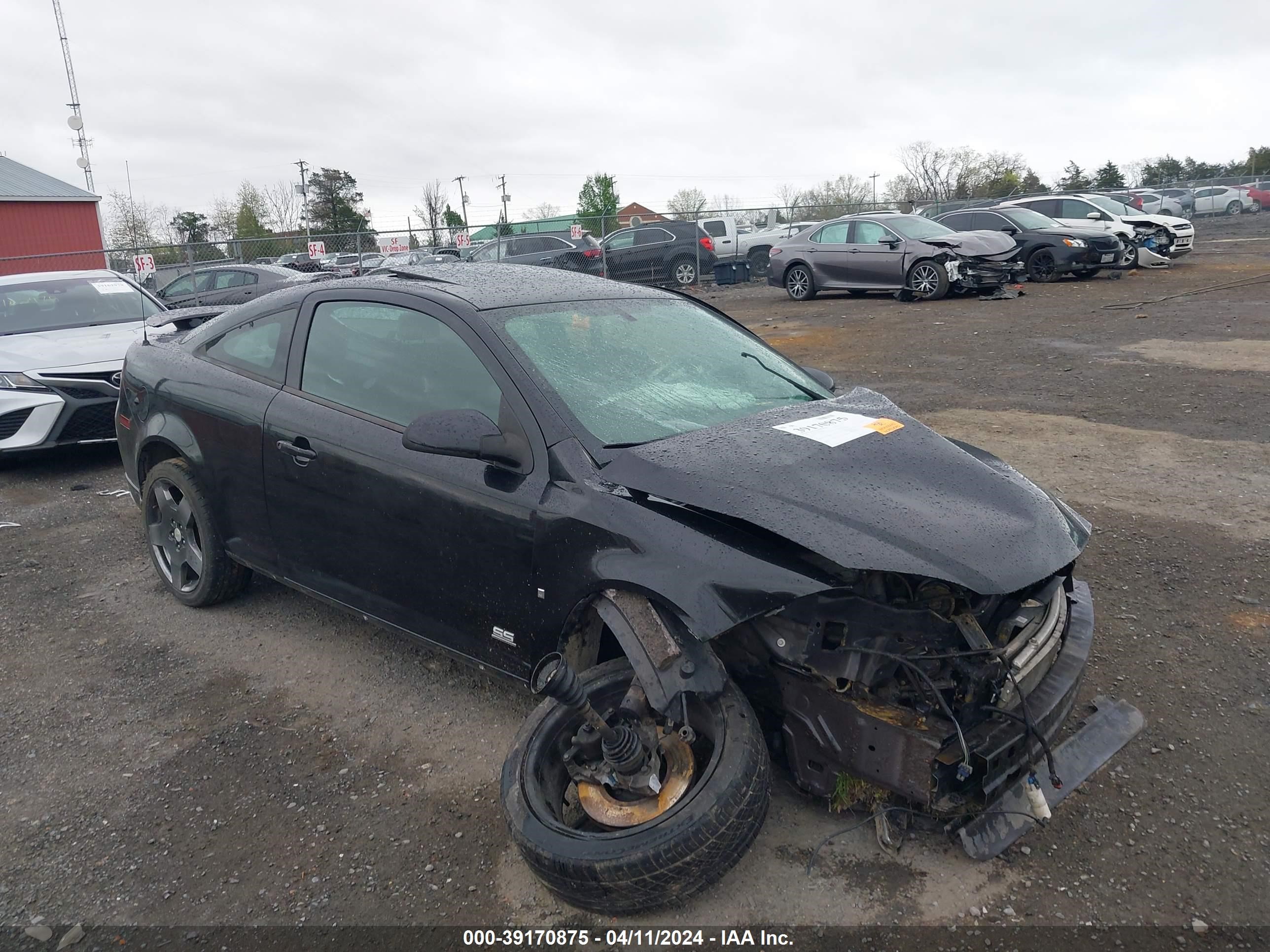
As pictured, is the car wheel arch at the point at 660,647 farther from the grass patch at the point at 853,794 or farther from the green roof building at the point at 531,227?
the green roof building at the point at 531,227

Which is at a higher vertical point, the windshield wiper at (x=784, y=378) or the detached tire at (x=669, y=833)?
the windshield wiper at (x=784, y=378)

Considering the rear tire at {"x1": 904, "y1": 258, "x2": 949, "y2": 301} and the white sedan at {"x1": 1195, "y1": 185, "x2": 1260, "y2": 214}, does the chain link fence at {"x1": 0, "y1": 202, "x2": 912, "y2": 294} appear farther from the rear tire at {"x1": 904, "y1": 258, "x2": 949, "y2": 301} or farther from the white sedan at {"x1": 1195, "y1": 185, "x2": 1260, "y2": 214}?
the white sedan at {"x1": 1195, "y1": 185, "x2": 1260, "y2": 214}

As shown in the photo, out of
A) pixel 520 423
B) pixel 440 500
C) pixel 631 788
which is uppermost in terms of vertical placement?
pixel 520 423

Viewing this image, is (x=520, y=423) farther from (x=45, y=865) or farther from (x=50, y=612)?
(x=50, y=612)

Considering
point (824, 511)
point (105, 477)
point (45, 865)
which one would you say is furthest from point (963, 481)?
point (105, 477)

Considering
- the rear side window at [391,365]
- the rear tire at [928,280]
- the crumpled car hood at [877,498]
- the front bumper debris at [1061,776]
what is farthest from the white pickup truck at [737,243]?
the front bumper debris at [1061,776]

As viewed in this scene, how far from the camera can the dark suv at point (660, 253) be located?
70.0ft

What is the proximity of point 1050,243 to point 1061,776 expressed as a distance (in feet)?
53.7

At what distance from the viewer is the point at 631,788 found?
255cm

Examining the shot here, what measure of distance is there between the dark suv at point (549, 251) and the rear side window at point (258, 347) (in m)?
16.6

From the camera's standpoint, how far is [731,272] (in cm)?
2267

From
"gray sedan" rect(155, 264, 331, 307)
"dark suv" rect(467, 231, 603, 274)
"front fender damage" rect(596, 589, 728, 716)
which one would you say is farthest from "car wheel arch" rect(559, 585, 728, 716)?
"dark suv" rect(467, 231, 603, 274)

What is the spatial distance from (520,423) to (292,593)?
2.31 metres

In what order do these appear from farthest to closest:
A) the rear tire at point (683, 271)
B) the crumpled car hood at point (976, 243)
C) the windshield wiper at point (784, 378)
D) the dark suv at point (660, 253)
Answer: the rear tire at point (683, 271) < the dark suv at point (660, 253) < the crumpled car hood at point (976, 243) < the windshield wiper at point (784, 378)
